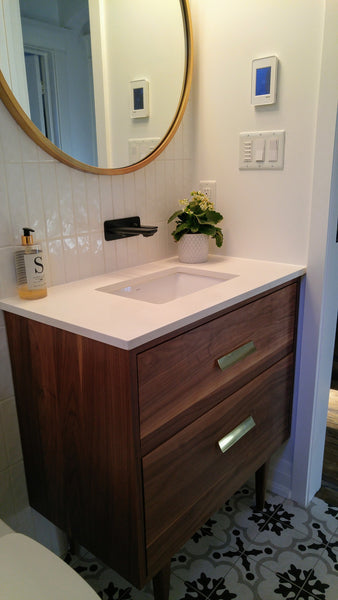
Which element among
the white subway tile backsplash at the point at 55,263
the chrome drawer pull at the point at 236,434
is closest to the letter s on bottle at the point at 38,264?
the white subway tile backsplash at the point at 55,263

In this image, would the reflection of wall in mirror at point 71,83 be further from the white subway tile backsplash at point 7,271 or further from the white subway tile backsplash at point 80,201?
the white subway tile backsplash at point 7,271

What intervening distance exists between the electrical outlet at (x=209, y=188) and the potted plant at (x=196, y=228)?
0.10 meters

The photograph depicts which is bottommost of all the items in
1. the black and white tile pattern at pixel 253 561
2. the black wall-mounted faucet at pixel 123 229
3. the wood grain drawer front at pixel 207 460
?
the black and white tile pattern at pixel 253 561

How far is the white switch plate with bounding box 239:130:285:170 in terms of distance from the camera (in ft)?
4.71

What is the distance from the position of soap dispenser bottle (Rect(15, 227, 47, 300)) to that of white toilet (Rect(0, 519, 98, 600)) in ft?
1.82

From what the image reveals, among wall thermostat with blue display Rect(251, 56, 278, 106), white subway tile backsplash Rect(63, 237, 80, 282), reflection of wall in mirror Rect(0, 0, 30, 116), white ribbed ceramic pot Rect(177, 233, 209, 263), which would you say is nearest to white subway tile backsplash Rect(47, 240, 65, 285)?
white subway tile backsplash Rect(63, 237, 80, 282)

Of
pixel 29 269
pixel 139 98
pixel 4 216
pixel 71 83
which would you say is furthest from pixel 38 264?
pixel 139 98

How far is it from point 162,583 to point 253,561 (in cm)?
41

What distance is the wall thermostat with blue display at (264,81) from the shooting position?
1384 millimetres

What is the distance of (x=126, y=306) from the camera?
1069 millimetres

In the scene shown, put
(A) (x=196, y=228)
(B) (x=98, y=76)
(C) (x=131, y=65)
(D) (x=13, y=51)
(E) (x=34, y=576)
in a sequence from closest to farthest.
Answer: (E) (x=34, y=576) → (D) (x=13, y=51) → (B) (x=98, y=76) → (C) (x=131, y=65) → (A) (x=196, y=228)

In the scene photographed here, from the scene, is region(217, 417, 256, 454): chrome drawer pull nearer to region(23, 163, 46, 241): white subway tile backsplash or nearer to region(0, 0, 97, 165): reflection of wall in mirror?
region(23, 163, 46, 241): white subway tile backsplash

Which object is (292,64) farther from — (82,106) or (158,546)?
(158,546)

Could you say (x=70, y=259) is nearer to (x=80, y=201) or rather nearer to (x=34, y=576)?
(x=80, y=201)
